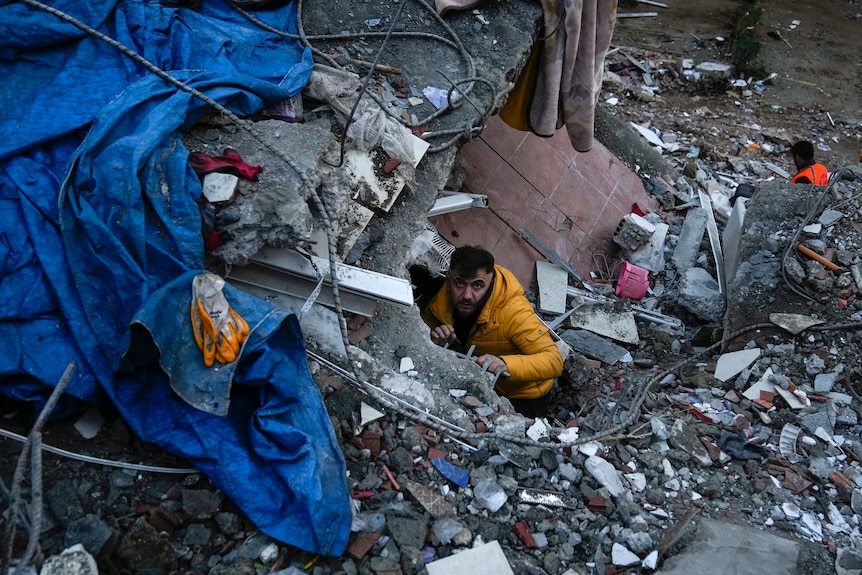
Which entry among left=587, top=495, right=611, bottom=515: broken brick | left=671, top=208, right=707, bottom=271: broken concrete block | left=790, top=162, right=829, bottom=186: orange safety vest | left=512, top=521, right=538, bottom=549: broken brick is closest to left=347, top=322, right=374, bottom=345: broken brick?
left=512, top=521, right=538, bottom=549: broken brick

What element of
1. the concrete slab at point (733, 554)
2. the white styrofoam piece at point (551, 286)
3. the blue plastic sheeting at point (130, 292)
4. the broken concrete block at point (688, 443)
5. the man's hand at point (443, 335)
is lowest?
the white styrofoam piece at point (551, 286)

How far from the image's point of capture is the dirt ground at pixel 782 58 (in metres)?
8.69

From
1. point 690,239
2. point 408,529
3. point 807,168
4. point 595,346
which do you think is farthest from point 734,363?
point 807,168

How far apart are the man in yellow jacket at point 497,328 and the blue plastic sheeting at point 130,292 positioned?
5.47ft

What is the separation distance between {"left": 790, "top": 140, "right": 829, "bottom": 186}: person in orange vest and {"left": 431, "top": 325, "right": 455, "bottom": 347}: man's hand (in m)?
3.99

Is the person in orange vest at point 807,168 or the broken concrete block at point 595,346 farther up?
the person in orange vest at point 807,168

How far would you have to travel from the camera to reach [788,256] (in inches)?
195

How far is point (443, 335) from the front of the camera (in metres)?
4.46

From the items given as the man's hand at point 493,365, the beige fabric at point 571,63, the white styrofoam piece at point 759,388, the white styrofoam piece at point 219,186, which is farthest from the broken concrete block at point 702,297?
the white styrofoam piece at point 219,186

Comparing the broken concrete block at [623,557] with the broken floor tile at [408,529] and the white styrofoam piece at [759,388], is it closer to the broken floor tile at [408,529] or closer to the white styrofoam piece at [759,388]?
the broken floor tile at [408,529]

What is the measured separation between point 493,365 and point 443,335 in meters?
0.40

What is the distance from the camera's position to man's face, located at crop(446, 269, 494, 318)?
446 centimetres

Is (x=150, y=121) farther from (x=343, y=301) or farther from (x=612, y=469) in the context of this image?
(x=612, y=469)

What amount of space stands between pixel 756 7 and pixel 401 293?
9.78m
